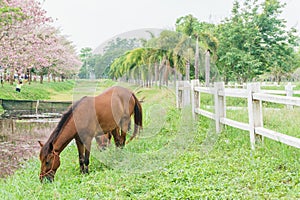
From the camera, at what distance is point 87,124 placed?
4.93 meters

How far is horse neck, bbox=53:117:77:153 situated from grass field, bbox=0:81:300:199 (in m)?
0.44

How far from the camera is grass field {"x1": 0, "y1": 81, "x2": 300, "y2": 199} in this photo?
140 inches

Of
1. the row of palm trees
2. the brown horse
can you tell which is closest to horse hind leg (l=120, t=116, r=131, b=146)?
the brown horse

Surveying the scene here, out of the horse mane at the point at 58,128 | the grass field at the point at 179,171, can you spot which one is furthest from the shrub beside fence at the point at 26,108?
the horse mane at the point at 58,128

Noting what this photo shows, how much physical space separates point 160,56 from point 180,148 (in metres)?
1.90

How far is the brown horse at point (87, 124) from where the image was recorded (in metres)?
4.58

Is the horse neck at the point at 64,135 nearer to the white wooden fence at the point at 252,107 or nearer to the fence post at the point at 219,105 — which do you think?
the white wooden fence at the point at 252,107

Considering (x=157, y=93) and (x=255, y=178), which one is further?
(x=157, y=93)

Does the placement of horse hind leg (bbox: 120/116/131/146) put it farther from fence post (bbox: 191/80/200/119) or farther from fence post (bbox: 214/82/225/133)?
fence post (bbox: 191/80/200/119)

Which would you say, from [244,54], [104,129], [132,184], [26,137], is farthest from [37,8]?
[132,184]

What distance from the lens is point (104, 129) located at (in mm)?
5406

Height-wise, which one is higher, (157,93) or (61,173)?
(157,93)

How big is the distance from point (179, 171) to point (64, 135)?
1615mm

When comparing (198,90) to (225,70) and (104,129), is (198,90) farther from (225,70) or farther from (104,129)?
(225,70)
